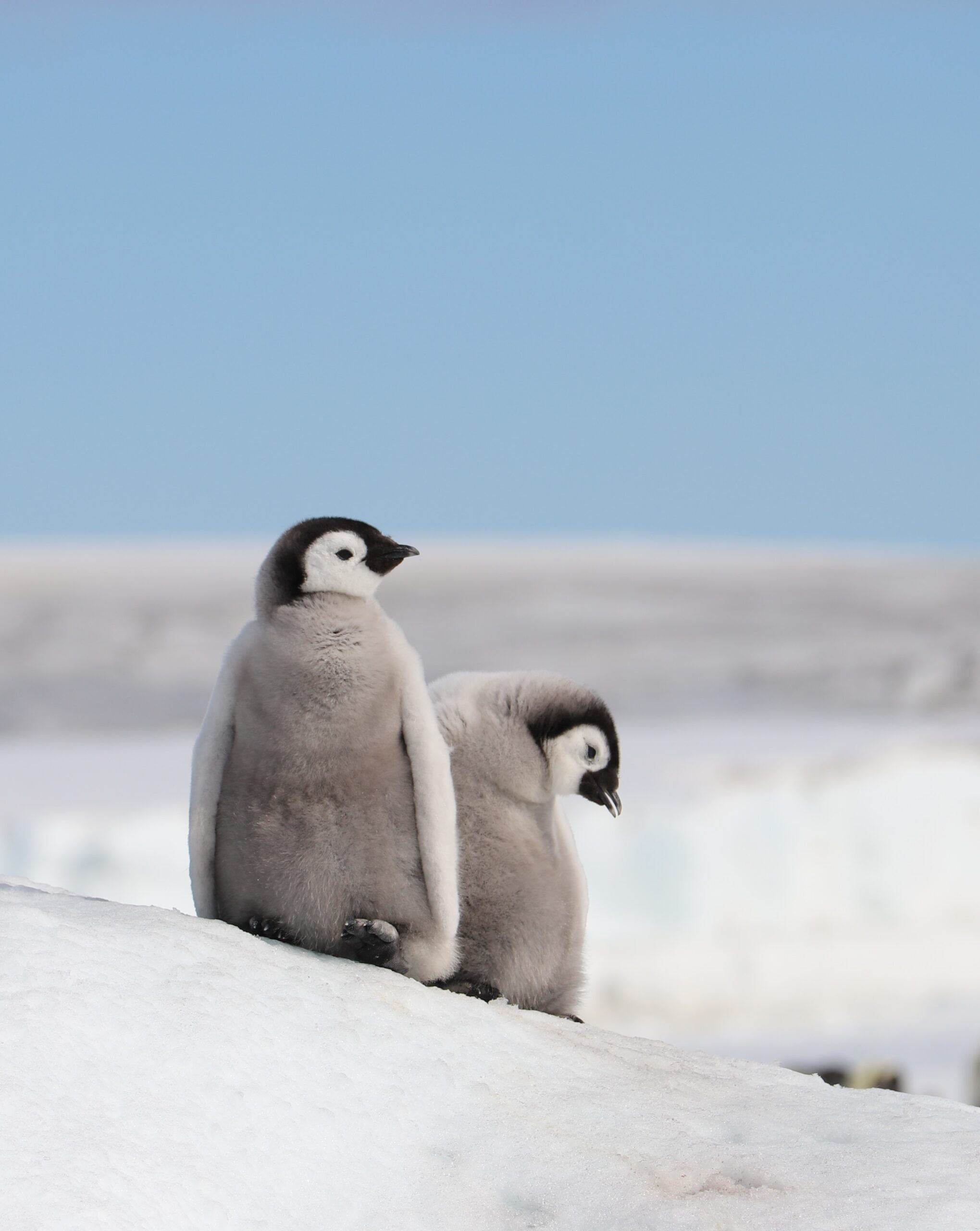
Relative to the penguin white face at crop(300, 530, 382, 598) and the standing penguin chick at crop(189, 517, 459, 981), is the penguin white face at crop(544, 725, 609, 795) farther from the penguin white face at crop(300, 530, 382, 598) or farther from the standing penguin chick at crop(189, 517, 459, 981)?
the penguin white face at crop(300, 530, 382, 598)

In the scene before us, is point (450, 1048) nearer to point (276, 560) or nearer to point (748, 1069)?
point (748, 1069)

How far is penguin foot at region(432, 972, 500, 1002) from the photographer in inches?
116

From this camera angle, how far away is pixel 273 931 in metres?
2.75

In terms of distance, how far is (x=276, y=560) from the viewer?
2.80 meters

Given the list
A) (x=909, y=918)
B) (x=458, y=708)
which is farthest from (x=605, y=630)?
(x=458, y=708)

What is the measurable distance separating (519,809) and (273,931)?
1.81 ft

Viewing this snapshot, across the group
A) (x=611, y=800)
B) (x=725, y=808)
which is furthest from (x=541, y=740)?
(x=725, y=808)

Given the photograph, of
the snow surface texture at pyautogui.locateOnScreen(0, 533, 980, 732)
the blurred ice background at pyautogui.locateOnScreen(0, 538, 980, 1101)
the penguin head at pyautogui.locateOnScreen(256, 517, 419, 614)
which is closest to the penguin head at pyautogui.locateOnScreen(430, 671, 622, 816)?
the penguin head at pyautogui.locateOnScreen(256, 517, 419, 614)

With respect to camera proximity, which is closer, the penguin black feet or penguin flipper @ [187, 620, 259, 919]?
penguin flipper @ [187, 620, 259, 919]

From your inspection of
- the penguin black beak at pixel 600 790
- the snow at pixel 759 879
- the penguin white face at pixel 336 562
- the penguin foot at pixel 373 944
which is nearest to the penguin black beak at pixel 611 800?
the penguin black beak at pixel 600 790

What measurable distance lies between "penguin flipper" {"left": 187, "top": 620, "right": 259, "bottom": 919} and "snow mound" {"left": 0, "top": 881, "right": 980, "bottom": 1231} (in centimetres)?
16

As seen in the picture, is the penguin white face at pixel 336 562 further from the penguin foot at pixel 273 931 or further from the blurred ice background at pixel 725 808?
the blurred ice background at pixel 725 808

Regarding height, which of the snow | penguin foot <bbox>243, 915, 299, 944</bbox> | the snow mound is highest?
penguin foot <bbox>243, 915, 299, 944</bbox>

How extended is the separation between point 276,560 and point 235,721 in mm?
284
